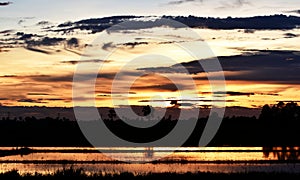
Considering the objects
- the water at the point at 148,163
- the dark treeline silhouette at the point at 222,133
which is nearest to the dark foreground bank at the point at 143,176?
the water at the point at 148,163

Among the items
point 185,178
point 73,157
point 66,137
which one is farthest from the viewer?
point 66,137

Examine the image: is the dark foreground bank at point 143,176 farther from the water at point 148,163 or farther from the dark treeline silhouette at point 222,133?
the dark treeline silhouette at point 222,133

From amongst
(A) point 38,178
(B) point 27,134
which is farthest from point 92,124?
(A) point 38,178

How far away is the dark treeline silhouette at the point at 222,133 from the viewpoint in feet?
230

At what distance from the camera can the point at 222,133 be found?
88.2 m

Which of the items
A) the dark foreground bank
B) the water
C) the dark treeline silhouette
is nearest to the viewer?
the dark foreground bank

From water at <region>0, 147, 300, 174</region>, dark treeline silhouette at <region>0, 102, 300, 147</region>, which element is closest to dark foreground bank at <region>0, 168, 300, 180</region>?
water at <region>0, 147, 300, 174</region>

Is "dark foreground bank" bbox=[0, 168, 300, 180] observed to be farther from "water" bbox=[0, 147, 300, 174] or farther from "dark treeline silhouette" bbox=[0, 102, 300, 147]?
"dark treeline silhouette" bbox=[0, 102, 300, 147]

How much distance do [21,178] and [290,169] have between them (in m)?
15.6

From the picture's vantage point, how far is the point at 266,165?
128 feet

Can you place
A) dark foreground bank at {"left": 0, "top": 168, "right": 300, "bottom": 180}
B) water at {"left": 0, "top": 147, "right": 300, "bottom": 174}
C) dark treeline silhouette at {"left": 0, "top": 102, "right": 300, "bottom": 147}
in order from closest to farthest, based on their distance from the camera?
dark foreground bank at {"left": 0, "top": 168, "right": 300, "bottom": 180}, water at {"left": 0, "top": 147, "right": 300, "bottom": 174}, dark treeline silhouette at {"left": 0, "top": 102, "right": 300, "bottom": 147}

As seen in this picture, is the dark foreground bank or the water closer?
the dark foreground bank

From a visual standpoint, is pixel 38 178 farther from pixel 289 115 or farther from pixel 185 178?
pixel 289 115

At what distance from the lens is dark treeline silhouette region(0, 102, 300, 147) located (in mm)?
70062
